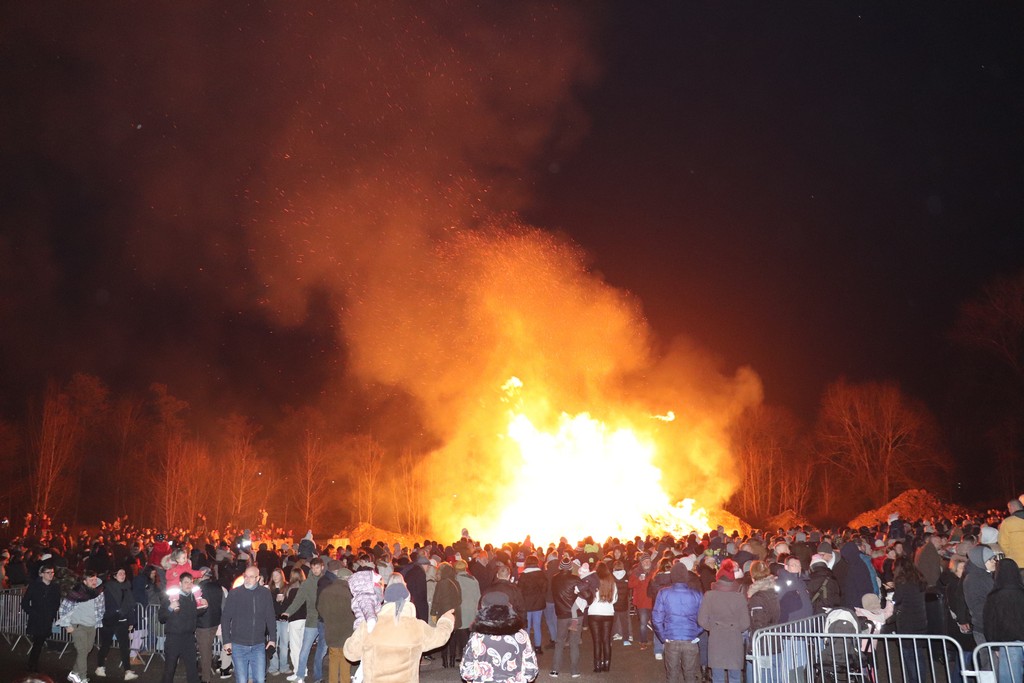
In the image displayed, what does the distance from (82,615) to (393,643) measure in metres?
8.40

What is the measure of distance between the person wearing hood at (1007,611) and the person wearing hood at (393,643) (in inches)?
231

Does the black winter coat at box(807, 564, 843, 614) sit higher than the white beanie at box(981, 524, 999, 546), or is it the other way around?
the white beanie at box(981, 524, 999, 546)

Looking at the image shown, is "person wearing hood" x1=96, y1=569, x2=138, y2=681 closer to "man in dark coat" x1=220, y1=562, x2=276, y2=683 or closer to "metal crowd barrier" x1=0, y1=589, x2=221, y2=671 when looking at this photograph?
"metal crowd barrier" x1=0, y1=589, x2=221, y2=671

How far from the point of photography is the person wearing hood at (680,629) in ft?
31.2

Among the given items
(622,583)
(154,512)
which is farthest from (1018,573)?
(154,512)

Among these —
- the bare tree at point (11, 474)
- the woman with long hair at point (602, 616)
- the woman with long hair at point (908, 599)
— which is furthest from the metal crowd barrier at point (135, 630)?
the bare tree at point (11, 474)

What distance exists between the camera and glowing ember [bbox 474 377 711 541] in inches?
1209

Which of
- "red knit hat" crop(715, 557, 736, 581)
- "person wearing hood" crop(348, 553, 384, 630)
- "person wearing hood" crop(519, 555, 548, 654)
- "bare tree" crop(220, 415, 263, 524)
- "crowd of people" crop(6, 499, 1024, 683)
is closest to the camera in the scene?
"person wearing hood" crop(348, 553, 384, 630)

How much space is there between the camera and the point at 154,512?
168 feet

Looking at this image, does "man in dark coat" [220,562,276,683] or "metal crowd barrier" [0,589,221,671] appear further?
"metal crowd barrier" [0,589,221,671]

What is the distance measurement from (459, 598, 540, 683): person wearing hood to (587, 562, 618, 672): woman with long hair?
258 inches

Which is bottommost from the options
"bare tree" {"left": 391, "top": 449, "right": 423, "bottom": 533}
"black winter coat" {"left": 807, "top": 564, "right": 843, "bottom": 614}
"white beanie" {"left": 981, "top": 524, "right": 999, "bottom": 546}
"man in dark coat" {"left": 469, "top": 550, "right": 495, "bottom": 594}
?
"black winter coat" {"left": 807, "top": 564, "right": 843, "bottom": 614}

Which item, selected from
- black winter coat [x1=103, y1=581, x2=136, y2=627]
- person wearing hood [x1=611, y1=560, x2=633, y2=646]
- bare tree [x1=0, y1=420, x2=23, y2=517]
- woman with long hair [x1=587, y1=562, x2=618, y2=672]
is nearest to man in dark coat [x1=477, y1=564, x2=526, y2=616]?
woman with long hair [x1=587, y1=562, x2=618, y2=672]

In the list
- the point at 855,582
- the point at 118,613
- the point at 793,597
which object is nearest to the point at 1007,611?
the point at 793,597
